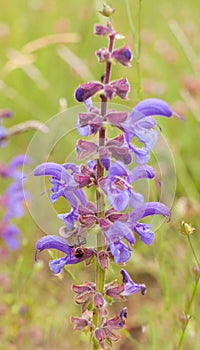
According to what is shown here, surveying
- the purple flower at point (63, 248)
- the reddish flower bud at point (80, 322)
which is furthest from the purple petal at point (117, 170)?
the reddish flower bud at point (80, 322)

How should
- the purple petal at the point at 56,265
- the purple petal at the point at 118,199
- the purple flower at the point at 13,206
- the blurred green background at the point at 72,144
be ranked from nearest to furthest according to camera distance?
the purple petal at the point at 118,199 → the purple petal at the point at 56,265 → the blurred green background at the point at 72,144 → the purple flower at the point at 13,206

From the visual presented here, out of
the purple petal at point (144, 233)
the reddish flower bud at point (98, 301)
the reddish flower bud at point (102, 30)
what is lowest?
the reddish flower bud at point (98, 301)

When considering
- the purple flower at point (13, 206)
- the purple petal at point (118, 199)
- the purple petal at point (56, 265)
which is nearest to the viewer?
the purple petal at point (118, 199)

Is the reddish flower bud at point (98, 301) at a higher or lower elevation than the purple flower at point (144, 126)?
lower

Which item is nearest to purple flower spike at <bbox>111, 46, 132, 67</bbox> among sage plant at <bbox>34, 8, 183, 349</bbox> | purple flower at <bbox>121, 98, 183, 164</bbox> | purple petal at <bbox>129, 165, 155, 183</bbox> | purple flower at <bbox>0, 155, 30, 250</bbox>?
sage plant at <bbox>34, 8, 183, 349</bbox>

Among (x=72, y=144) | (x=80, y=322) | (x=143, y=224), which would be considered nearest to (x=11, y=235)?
(x=72, y=144)

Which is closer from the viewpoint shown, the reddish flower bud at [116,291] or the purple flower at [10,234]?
the reddish flower bud at [116,291]

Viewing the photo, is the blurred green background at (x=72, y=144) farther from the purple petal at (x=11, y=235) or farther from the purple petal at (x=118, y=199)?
the purple petal at (x=118, y=199)
